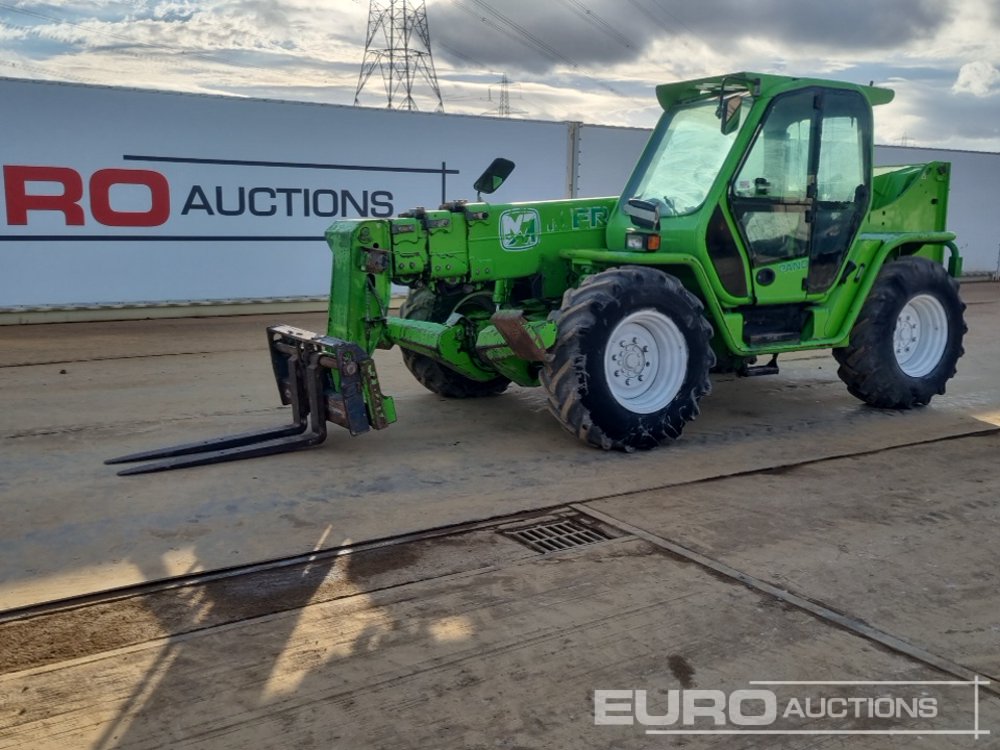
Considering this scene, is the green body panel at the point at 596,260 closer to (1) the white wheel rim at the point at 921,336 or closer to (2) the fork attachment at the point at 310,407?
(2) the fork attachment at the point at 310,407

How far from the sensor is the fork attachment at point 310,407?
5.81m

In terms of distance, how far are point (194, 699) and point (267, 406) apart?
14.5 feet

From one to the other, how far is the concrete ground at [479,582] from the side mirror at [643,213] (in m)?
1.50

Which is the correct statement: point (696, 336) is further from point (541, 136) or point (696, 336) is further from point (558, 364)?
point (541, 136)

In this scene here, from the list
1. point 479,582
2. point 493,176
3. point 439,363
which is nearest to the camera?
point 479,582

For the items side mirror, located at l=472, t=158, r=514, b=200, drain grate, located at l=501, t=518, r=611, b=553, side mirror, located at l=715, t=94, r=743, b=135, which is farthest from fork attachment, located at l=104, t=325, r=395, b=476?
side mirror, located at l=715, t=94, r=743, b=135

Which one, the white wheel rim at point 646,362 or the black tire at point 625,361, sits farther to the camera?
the white wheel rim at point 646,362

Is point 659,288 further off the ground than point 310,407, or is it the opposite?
point 659,288

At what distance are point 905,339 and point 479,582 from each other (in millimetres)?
5157

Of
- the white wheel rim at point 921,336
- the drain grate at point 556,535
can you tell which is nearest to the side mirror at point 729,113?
the white wheel rim at point 921,336

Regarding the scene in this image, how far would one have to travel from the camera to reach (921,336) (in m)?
7.93

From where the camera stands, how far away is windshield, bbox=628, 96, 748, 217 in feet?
22.0

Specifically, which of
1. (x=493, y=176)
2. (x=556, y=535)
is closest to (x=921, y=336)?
(x=493, y=176)

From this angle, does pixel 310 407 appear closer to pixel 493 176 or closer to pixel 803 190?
pixel 493 176
